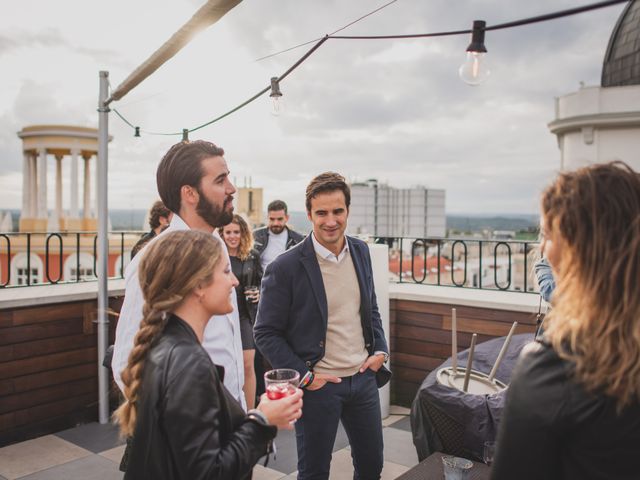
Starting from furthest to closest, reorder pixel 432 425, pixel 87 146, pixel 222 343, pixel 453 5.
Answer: pixel 87 146
pixel 453 5
pixel 432 425
pixel 222 343

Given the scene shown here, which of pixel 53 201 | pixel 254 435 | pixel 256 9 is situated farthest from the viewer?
pixel 53 201

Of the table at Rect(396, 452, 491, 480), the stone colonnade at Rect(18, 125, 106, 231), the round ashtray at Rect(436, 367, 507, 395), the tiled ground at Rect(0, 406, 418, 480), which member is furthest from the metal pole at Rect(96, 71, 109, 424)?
the stone colonnade at Rect(18, 125, 106, 231)

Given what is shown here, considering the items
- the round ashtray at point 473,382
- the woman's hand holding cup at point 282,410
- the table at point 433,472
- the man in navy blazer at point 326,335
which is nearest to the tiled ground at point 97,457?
the round ashtray at point 473,382

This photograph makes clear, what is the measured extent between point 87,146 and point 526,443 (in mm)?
34560

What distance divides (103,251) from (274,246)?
1.67 metres

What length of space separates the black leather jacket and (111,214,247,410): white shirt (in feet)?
1.04

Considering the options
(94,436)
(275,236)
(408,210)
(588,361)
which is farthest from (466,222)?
(588,361)

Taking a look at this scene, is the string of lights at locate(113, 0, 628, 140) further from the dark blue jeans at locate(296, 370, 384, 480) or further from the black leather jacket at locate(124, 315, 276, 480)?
the black leather jacket at locate(124, 315, 276, 480)

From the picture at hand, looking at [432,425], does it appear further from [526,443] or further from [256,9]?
[256,9]

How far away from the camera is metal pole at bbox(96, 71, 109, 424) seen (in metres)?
4.21

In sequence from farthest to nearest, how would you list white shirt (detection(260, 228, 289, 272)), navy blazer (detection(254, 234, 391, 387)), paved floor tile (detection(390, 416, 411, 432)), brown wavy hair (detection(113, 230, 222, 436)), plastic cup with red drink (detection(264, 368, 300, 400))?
white shirt (detection(260, 228, 289, 272))
paved floor tile (detection(390, 416, 411, 432))
navy blazer (detection(254, 234, 391, 387))
plastic cup with red drink (detection(264, 368, 300, 400))
brown wavy hair (detection(113, 230, 222, 436))

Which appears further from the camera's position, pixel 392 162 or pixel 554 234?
pixel 392 162

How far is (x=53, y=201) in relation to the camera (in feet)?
125

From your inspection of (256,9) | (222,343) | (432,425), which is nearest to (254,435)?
(222,343)
